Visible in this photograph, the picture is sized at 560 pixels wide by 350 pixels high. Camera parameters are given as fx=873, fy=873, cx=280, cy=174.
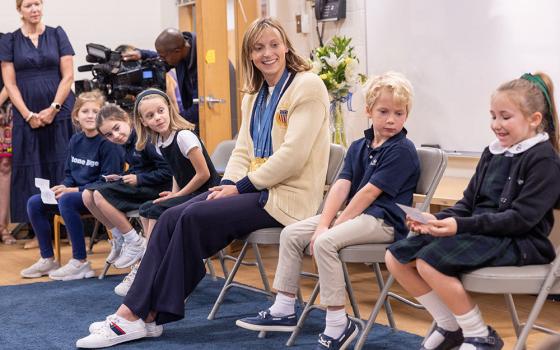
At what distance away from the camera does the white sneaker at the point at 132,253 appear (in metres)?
4.68

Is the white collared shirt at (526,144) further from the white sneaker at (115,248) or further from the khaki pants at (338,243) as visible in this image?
the white sneaker at (115,248)

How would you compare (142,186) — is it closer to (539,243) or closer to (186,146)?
(186,146)

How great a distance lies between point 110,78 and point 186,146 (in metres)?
2.25

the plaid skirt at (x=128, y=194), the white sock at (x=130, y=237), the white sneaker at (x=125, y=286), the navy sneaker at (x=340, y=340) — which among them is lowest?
the white sneaker at (x=125, y=286)

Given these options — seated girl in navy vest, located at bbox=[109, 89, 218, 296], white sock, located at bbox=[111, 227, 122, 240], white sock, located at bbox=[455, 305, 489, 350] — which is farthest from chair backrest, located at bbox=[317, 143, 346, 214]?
white sock, located at bbox=[111, 227, 122, 240]

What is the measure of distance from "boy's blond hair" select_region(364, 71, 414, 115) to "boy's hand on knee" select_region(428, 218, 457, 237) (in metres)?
0.64

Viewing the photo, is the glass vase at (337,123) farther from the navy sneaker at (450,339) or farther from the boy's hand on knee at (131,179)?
the navy sneaker at (450,339)

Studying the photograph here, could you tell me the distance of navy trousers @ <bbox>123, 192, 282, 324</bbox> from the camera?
3.36 m

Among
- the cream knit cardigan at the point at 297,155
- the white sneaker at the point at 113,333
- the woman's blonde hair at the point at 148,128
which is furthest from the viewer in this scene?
the woman's blonde hair at the point at 148,128

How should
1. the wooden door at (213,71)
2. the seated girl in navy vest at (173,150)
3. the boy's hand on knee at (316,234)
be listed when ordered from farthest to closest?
the wooden door at (213,71) → the seated girl in navy vest at (173,150) → the boy's hand on knee at (316,234)

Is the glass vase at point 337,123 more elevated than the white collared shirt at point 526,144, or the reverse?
the white collared shirt at point 526,144

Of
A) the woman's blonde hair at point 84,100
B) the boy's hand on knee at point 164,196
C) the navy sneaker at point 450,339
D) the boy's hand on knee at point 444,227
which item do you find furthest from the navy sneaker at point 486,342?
the woman's blonde hair at point 84,100

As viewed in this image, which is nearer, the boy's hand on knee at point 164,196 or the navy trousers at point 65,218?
the boy's hand on knee at point 164,196

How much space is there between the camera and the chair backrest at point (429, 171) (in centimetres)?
312
